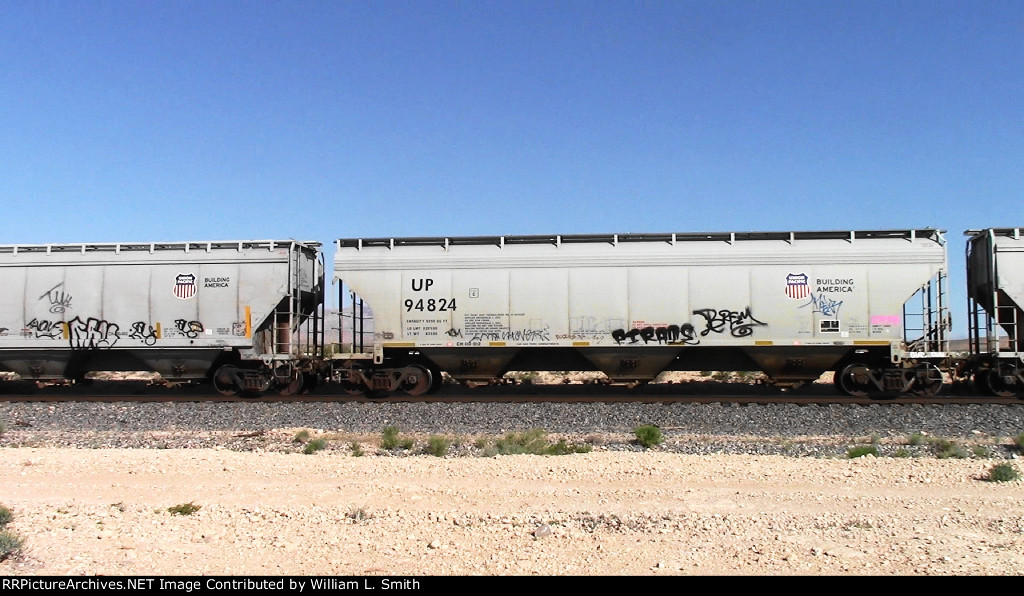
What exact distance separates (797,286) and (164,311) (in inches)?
619

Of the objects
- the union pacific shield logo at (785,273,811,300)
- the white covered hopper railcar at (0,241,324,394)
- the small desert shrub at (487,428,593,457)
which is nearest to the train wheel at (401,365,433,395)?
the white covered hopper railcar at (0,241,324,394)

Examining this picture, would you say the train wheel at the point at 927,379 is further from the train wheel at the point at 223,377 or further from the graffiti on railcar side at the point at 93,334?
the graffiti on railcar side at the point at 93,334

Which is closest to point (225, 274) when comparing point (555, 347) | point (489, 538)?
point (555, 347)

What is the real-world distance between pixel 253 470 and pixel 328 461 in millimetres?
1072

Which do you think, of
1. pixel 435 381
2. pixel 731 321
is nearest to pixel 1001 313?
pixel 731 321

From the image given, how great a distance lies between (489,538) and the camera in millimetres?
6301

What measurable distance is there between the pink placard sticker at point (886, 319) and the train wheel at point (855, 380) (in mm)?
1121

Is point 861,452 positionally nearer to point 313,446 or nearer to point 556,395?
point 556,395

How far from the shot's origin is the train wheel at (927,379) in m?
16.2

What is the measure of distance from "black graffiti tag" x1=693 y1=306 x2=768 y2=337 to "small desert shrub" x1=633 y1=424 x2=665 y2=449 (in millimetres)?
5563

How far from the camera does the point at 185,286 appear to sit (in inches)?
700

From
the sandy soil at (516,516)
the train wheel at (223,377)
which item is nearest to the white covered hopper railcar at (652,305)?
the train wheel at (223,377)

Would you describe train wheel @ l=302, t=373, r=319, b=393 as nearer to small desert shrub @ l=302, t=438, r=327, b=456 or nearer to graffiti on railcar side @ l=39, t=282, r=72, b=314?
graffiti on railcar side @ l=39, t=282, r=72, b=314
